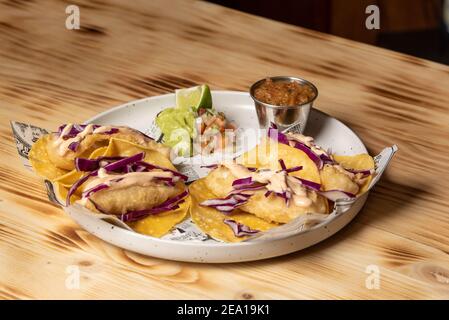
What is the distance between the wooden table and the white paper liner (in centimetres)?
8

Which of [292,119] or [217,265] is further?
[292,119]

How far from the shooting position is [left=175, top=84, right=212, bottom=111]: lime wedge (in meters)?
2.57

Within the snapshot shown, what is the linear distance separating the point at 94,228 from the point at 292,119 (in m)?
0.75

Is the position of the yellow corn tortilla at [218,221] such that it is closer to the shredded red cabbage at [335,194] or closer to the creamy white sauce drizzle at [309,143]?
the shredded red cabbage at [335,194]

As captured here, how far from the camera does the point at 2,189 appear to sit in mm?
2254

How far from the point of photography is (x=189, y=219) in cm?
205

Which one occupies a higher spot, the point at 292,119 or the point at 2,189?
the point at 292,119

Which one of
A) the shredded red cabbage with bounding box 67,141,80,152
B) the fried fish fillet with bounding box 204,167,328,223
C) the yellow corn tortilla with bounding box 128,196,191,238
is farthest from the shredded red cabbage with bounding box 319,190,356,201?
the shredded red cabbage with bounding box 67,141,80,152

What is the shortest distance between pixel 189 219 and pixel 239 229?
170mm

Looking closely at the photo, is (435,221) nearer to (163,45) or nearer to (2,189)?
(2,189)

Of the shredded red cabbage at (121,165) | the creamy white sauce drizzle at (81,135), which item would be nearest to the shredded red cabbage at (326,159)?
the shredded red cabbage at (121,165)

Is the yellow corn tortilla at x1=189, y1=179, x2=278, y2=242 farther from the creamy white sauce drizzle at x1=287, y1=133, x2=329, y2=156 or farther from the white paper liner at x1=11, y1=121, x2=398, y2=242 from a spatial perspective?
the creamy white sauce drizzle at x1=287, y1=133, x2=329, y2=156

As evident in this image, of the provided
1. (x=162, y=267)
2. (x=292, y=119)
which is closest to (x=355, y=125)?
(x=292, y=119)

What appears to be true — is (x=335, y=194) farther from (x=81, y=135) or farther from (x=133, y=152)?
(x=81, y=135)
